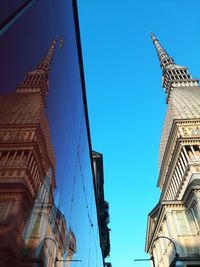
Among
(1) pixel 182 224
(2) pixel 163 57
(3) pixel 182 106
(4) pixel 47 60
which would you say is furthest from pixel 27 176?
(2) pixel 163 57

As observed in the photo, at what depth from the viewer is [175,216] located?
26828 millimetres

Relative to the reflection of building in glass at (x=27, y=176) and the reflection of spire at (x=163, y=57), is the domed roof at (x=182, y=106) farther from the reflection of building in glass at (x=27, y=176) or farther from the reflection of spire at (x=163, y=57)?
the reflection of building in glass at (x=27, y=176)

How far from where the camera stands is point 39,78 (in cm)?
395

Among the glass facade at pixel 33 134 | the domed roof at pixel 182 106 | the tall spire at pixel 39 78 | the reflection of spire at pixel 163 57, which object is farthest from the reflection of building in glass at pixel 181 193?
the reflection of spire at pixel 163 57

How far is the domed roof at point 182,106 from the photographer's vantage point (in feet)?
133

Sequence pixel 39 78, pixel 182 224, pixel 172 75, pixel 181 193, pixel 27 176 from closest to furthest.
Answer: pixel 27 176 → pixel 39 78 → pixel 182 224 → pixel 181 193 → pixel 172 75

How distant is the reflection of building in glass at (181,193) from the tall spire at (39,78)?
44.6 feet

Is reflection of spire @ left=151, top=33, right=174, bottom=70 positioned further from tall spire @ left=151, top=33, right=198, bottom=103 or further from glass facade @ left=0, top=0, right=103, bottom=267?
glass facade @ left=0, top=0, right=103, bottom=267

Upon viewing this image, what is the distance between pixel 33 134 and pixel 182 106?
147ft

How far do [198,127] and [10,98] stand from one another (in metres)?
37.8

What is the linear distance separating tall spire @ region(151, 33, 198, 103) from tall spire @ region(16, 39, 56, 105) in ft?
→ 194

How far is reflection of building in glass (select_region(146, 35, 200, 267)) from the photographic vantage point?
25.1 metres

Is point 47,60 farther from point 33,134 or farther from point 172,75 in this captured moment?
point 172,75

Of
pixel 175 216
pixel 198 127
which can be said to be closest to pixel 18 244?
pixel 175 216
